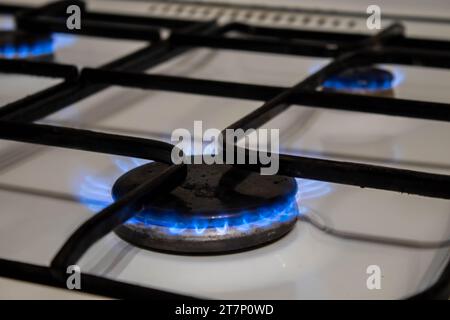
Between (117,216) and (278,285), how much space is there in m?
0.11

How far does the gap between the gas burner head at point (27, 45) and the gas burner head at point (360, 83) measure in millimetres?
354

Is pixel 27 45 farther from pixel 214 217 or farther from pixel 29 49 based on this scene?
pixel 214 217

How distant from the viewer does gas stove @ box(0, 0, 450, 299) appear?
47 cm

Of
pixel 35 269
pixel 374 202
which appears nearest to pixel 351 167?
pixel 374 202

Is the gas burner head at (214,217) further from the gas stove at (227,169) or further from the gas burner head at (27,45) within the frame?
the gas burner head at (27,45)

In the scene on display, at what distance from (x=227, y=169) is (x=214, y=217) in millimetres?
81

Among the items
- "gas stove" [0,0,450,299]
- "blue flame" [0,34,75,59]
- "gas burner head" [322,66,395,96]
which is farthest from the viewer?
"blue flame" [0,34,75,59]

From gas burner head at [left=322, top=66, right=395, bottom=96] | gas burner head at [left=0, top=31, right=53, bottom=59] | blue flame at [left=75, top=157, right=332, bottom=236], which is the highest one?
gas burner head at [left=0, top=31, right=53, bottom=59]

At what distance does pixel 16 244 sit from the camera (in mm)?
508

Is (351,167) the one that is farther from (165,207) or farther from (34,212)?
(34,212)

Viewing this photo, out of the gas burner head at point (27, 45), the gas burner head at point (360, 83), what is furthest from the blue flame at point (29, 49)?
the gas burner head at point (360, 83)

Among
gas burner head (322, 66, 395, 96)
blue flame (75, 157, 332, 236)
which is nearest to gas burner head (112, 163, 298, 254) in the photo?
blue flame (75, 157, 332, 236)

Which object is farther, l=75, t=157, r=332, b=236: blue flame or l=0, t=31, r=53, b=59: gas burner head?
l=0, t=31, r=53, b=59: gas burner head

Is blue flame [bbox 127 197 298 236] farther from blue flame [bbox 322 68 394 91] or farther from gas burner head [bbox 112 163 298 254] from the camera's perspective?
blue flame [bbox 322 68 394 91]
